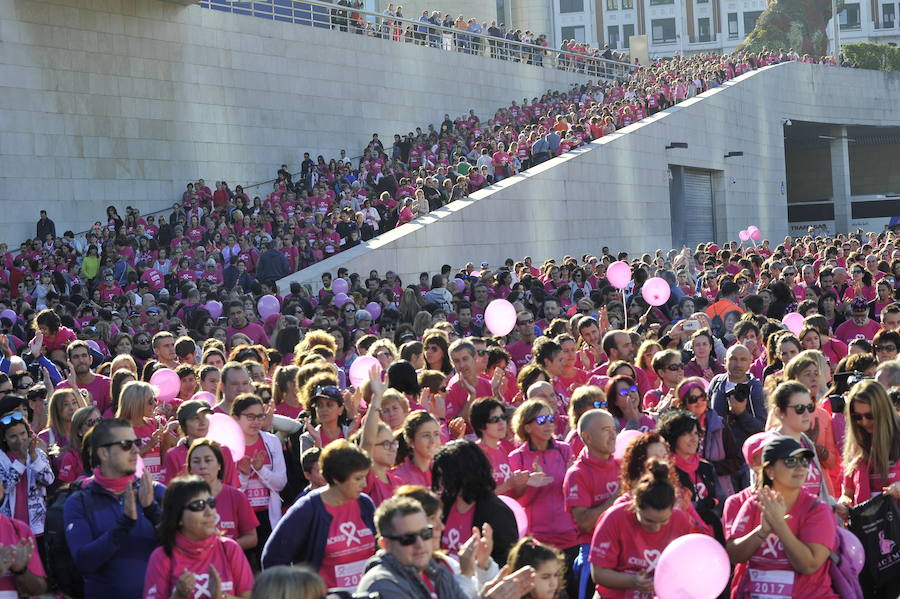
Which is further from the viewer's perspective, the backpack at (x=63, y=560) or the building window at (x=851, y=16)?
the building window at (x=851, y=16)

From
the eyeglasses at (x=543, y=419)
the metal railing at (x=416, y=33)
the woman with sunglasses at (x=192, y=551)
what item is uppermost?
the metal railing at (x=416, y=33)

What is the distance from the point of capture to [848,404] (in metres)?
6.90

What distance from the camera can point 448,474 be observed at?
20.5ft

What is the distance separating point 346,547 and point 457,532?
0.67 m

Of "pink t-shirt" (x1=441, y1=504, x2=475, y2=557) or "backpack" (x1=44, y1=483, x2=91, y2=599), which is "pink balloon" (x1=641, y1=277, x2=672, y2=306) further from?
"backpack" (x1=44, y1=483, x2=91, y2=599)

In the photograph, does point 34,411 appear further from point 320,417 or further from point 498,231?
point 498,231

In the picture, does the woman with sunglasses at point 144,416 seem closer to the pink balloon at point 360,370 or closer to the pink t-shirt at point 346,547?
the pink balloon at point 360,370

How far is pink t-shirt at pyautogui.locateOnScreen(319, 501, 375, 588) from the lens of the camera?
573 centimetres

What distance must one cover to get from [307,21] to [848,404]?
3192 centimetres

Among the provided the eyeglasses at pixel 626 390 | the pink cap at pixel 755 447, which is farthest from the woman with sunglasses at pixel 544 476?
the eyeglasses at pixel 626 390

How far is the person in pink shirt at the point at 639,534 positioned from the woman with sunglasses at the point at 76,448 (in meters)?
3.24

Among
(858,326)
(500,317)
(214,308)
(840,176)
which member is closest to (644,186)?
(214,308)

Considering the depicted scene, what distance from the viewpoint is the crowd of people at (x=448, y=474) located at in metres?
5.43

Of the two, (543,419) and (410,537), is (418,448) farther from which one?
(410,537)
